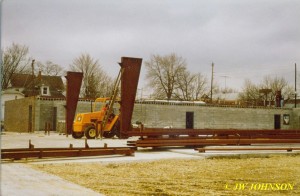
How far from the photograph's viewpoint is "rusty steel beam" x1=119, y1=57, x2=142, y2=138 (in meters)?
16.0

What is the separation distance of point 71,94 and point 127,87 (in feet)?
28.4

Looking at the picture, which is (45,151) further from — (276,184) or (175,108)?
(175,108)

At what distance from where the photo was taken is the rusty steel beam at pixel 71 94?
23.5 metres

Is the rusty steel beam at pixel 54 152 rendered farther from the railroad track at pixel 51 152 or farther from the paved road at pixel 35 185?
the paved road at pixel 35 185

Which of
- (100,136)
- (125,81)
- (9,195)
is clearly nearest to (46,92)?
(100,136)

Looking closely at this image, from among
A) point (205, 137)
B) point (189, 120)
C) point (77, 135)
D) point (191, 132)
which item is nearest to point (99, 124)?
point (77, 135)

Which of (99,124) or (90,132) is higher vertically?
(99,124)

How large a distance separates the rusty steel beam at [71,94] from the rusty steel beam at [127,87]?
810 cm

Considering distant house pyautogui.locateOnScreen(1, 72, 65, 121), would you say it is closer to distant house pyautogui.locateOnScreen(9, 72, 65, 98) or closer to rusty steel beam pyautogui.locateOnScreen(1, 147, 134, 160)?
distant house pyautogui.locateOnScreen(9, 72, 65, 98)

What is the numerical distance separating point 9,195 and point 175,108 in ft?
108

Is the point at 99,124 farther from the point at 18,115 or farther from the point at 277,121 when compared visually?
the point at 277,121

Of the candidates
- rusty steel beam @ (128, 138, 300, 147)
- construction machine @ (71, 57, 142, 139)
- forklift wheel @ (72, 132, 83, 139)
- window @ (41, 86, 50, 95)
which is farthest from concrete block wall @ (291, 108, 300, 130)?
window @ (41, 86, 50, 95)

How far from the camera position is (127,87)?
15992 mm

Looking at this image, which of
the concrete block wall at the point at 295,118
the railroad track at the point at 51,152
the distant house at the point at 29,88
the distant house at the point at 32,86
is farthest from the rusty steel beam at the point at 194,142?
the distant house at the point at 32,86
